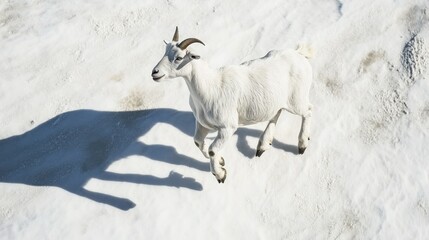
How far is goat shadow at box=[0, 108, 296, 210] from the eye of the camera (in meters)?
7.84

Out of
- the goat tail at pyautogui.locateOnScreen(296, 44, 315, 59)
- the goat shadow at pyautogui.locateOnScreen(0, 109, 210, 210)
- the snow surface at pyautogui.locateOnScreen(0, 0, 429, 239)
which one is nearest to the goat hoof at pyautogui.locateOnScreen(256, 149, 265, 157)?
the snow surface at pyautogui.locateOnScreen(0, 0, 429, 239)

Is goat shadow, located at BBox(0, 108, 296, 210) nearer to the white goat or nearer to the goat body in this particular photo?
the white goat

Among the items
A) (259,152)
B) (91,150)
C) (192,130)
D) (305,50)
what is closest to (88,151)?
(91,150)

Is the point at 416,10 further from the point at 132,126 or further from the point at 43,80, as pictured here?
the point at 43,80

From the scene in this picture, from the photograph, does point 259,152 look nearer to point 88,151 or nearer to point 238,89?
point 238,89

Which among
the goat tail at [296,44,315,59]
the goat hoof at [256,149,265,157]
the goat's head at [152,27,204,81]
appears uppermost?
the goat's head at [152,27,204,81]

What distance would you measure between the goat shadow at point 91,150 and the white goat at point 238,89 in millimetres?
1130

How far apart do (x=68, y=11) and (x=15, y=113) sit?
2.94 m

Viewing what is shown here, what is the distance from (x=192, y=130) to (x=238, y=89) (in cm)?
201

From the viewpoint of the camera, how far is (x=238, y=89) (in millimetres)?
6543

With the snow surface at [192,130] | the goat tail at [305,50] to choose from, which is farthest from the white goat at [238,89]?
the snow surface at [192,130]

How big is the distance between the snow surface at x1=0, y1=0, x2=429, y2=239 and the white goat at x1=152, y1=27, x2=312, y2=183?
3.44ft

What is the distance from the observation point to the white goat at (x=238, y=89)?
627cm

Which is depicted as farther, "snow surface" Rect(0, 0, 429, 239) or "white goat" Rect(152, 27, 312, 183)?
"snow surface" Rect(0, 0, 429, 239)
